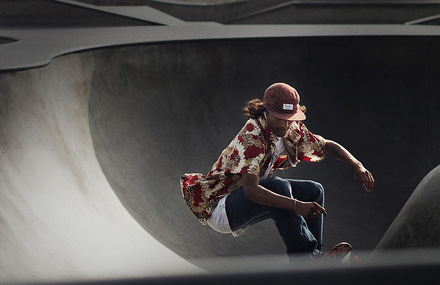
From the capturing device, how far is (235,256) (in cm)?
457

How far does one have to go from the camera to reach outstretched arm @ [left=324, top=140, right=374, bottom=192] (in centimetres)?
345

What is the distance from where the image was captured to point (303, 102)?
6.74 m

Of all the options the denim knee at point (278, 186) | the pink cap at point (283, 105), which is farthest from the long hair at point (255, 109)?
the denim knee at point (278, 186)

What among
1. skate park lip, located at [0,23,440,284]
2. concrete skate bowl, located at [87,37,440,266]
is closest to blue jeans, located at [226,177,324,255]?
concrete skate bowl, located at [87,37,440,266]

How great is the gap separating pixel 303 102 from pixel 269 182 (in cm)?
363

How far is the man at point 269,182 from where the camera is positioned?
10.3ft

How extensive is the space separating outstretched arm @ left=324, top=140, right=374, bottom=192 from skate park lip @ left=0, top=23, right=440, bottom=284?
3118mm

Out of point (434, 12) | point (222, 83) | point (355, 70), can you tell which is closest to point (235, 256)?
point (222, 83)

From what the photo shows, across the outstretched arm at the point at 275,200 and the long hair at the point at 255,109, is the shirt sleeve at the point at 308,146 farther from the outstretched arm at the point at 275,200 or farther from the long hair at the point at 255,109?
the outstretched arm at the point at 275,200

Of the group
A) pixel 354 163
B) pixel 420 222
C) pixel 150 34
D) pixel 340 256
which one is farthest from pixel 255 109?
pixel 150 34

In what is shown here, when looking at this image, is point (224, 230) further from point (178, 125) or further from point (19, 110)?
point (178, 125)

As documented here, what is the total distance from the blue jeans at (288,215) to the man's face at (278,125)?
29 cm

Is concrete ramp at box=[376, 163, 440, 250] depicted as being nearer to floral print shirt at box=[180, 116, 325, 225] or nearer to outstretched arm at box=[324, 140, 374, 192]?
outstretched arm at box=[324, 140, 374, 192]

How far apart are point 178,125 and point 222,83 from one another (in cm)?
89
